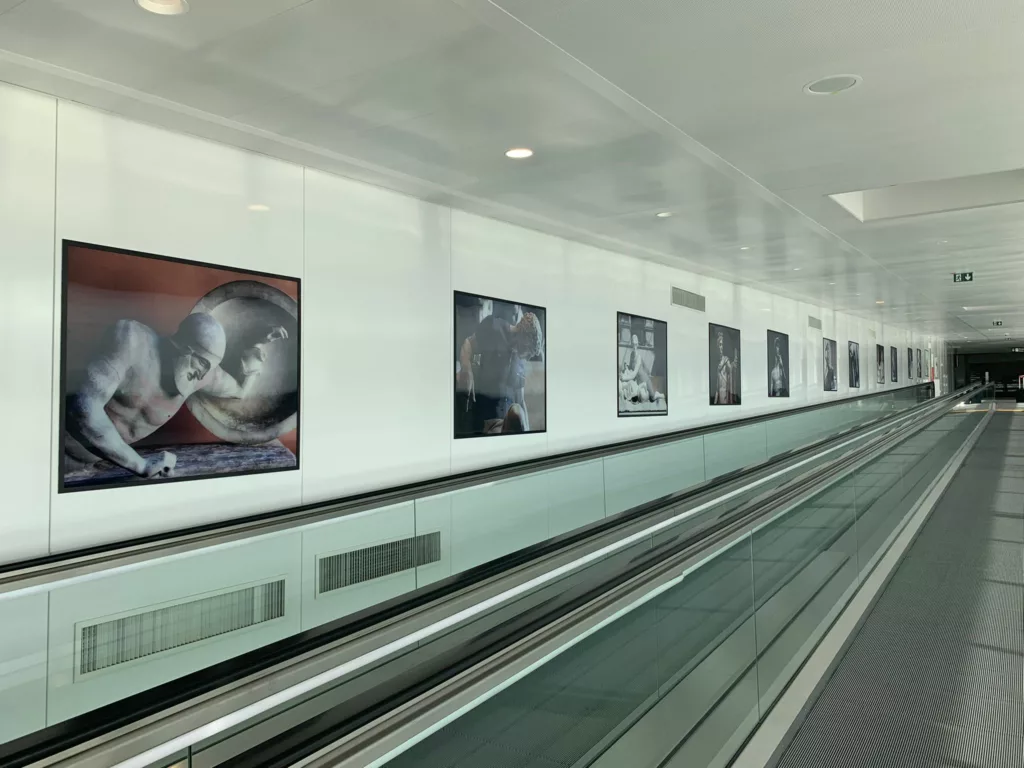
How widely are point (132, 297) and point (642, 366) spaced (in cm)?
705

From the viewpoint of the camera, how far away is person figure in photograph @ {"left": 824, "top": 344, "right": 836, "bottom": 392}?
58.5ft

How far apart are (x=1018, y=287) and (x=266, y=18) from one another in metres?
15.2

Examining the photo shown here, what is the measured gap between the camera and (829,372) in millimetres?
18078

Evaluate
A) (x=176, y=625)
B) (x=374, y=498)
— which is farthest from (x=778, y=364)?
(x=176, y=625)

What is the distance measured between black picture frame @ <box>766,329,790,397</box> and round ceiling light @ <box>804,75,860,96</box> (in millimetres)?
10674

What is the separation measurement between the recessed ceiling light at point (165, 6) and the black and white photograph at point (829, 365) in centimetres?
1676

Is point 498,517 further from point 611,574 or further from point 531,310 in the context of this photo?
point 611,574

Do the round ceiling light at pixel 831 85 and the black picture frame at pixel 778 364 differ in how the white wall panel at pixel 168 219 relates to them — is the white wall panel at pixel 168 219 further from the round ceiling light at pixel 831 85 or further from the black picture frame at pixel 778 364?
the black picture frame at pixel 778 364

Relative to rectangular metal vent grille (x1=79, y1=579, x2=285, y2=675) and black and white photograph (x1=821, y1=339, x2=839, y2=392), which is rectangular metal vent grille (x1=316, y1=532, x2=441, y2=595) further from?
black and white photograph (x1=821, y1=339, x2=839, y2=392)

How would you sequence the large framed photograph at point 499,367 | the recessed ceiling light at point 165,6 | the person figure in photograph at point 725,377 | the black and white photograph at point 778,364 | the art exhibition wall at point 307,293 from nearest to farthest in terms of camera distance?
the recessed ceiling light at point 165,6, the art exhibition wall at point 307,293, the large framed photograph at point 499,367, the person figure in photograph at point 725,377, the black and white photograph at point 778,364

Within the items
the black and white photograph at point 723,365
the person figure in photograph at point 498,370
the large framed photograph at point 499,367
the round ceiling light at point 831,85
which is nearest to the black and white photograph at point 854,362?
the black and white photograph at point 723,365

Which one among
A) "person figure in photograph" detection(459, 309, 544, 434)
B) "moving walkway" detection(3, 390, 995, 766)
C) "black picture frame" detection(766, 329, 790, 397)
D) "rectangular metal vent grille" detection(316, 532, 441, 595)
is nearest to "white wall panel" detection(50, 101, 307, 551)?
"moving walkway" detection(3, 390, 995, 766)

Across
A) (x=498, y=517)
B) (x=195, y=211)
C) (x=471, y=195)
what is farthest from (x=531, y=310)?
(x=195, y=211)

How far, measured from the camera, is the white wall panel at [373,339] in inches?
227
